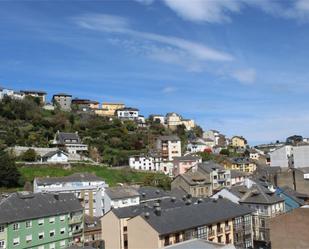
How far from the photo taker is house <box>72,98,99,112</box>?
121688 mm

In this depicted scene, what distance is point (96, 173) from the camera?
6969cm

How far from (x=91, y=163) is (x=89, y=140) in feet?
46.4

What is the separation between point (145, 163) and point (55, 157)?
64.2ft

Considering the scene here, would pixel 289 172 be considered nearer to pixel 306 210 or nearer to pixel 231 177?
pixel 231 177

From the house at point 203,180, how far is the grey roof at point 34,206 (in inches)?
939

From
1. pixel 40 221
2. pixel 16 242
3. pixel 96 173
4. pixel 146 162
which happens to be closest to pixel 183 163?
pixel 146 162

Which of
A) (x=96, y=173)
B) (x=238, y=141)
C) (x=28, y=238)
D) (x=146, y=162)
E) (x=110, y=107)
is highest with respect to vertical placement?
(x=110, y=107)

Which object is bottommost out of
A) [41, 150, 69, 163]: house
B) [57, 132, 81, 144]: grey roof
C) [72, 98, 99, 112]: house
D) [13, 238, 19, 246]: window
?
[13, 238, 19, 246]: window

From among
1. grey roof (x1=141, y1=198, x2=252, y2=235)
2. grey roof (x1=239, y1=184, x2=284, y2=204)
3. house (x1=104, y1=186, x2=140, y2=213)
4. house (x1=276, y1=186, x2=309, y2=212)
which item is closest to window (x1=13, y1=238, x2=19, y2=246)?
grey roof (x1=141, y1=198, x2=252, y2=235)

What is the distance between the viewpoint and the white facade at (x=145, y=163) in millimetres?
81000

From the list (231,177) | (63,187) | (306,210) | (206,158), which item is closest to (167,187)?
(231,177)

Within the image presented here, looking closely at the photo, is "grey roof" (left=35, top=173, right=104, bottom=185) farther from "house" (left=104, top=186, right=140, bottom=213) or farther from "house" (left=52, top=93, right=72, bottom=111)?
"house" (left=52, top=93, right=72, bottom=111)

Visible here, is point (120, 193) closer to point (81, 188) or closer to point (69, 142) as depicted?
point (81, 188)

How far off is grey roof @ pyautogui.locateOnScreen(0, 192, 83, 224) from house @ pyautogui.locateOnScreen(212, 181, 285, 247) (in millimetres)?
18429
